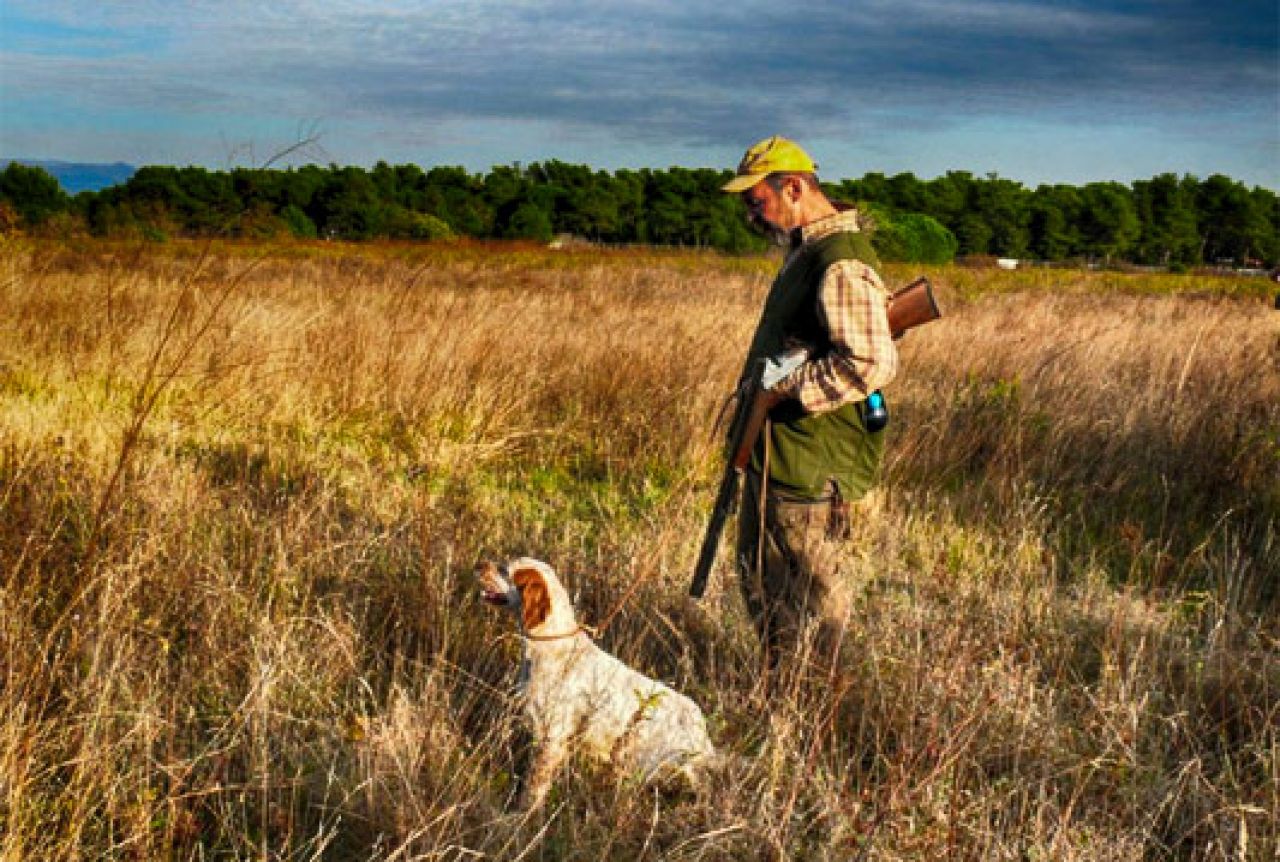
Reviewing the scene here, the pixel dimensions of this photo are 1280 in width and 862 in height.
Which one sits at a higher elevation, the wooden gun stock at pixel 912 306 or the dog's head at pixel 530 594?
the wooden gun stock at pixel 912 306

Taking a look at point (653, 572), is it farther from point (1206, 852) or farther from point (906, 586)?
point (1206, 852)

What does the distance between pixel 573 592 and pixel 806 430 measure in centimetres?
130

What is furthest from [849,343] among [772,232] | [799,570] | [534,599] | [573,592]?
[573,592]

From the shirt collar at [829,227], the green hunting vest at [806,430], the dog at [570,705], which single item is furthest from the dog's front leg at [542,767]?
the shirt collar at [829,227]

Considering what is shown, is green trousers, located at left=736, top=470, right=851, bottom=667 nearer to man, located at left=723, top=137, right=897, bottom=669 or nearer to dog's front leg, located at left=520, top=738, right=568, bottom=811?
man, located at left=723, top=137, right=897, bottom=669

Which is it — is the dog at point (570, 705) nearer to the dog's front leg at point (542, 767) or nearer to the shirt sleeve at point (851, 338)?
the dog's front leg at point (542, 767)

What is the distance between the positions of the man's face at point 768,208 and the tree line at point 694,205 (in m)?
43.1

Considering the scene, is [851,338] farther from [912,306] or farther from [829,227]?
[829,227]

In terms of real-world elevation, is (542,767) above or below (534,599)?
below

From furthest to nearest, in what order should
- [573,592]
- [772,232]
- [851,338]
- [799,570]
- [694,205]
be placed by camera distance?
[694,205], [573,592], [799,570], [772,232], [851,338]

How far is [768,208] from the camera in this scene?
317 centimetres

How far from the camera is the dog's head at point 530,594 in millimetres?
2795

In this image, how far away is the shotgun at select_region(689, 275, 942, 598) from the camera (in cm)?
304

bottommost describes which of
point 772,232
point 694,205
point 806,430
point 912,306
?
point 806,430
